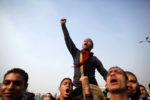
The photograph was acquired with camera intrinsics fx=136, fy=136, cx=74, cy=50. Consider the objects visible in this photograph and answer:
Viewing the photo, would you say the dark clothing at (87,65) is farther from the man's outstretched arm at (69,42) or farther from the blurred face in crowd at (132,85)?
the blurred face in crowd at (132,85)

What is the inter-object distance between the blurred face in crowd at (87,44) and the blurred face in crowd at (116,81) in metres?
1.22

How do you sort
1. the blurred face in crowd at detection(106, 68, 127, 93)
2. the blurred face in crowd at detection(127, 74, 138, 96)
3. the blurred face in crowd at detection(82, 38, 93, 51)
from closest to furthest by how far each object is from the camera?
the blurred face in crowd at detection(106, 68, 127, 93), the blurred face in crowd at detection(127, 74, 138, 96), the blurred face in crowd at detection(82, 38, 93, 51)

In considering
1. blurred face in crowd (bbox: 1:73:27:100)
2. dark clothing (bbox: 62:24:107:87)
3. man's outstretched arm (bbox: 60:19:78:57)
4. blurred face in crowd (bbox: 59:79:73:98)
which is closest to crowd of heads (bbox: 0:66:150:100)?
blurred face in crowd (bbox: 1:73:27:100)

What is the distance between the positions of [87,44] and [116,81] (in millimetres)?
1500

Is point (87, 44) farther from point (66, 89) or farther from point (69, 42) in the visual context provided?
point (66, 89)

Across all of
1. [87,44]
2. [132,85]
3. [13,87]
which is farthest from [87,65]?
[13,87]

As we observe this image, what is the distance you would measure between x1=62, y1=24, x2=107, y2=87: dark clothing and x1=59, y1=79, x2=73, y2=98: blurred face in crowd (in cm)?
18

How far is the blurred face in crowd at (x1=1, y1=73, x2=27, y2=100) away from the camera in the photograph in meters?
2.29

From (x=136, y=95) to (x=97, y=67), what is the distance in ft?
3.55

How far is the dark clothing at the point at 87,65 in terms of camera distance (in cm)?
331

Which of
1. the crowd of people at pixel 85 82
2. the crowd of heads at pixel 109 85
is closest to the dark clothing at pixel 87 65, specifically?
the crowd of people at pixel 85 82

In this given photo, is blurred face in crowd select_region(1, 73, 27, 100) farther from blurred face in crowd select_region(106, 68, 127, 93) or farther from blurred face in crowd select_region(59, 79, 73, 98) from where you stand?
blurred face in crowd select_region(106, 68, 127, 93)

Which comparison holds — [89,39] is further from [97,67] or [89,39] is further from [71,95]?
[71,95]

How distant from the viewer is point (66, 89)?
3389 mm
